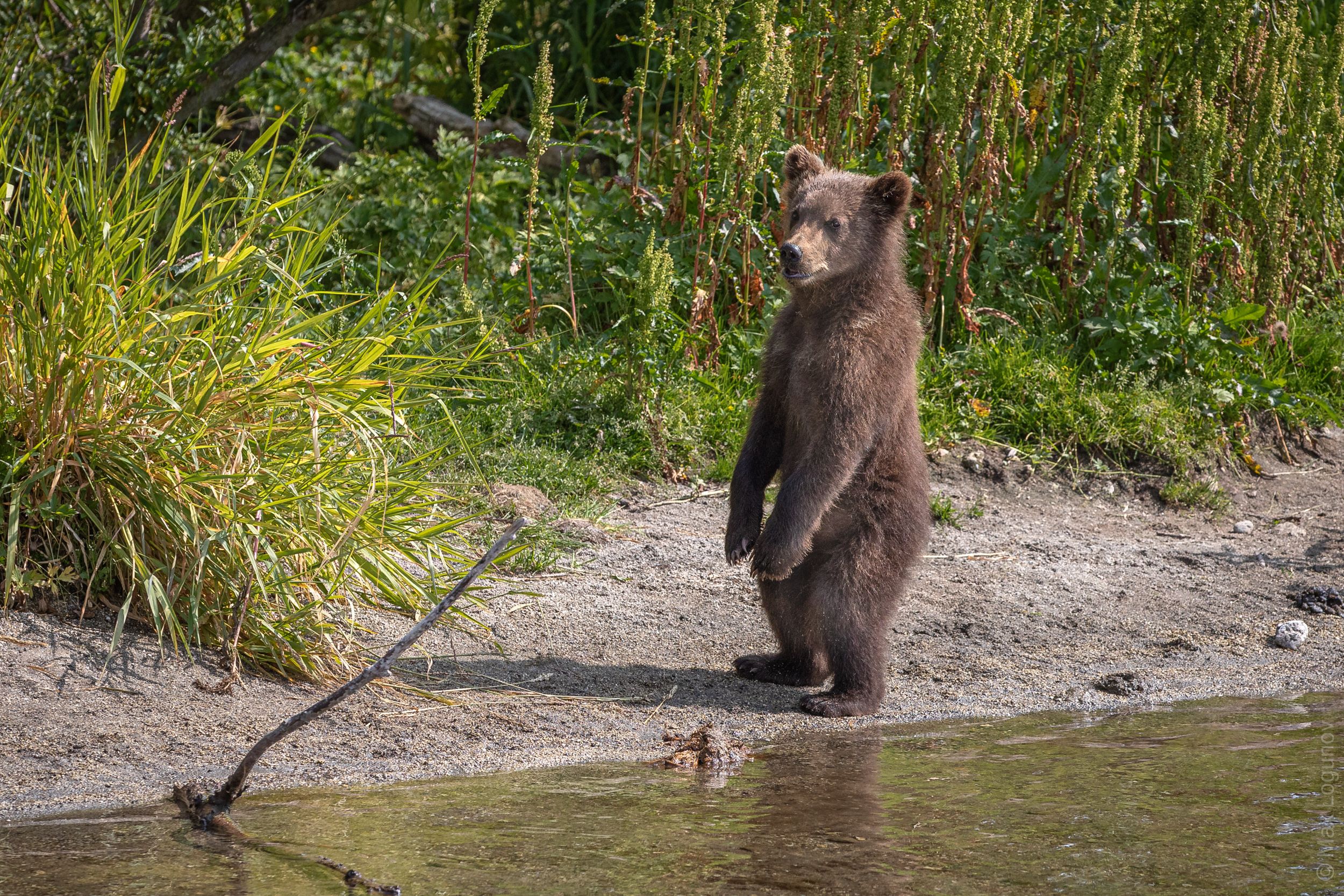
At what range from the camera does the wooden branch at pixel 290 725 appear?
324 centimetres

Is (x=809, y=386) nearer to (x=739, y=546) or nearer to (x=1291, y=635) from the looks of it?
(x=739, y=546)

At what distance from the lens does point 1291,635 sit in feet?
18.6

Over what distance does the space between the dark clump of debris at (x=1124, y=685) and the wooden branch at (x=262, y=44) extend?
238 inches

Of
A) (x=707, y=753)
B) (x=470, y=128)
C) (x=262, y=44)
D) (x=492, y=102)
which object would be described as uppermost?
Result: (x=262, y=44)

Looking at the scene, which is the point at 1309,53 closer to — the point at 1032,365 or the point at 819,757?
the point at 1032,365

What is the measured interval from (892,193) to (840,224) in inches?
10.5

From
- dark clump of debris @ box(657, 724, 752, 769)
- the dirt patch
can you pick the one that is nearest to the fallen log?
the dirt patch

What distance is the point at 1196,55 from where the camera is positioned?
318 inches

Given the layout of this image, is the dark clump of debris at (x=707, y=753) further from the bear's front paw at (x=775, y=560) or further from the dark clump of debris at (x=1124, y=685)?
the dark clump of debris at (x=1124, y=685)

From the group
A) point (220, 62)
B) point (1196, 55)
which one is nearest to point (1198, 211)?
point (1196, 55)

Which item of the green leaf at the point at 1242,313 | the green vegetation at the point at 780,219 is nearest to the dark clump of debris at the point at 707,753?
the green vegetation at the point at 780,219

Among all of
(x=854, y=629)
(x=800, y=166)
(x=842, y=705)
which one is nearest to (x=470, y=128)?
(x=800, y=166)

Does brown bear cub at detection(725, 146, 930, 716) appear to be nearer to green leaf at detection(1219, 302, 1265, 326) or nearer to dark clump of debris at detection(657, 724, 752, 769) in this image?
dark clump of debris at detection(657, 724, 752, 769)

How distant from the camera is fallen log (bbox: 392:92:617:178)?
408 inches
